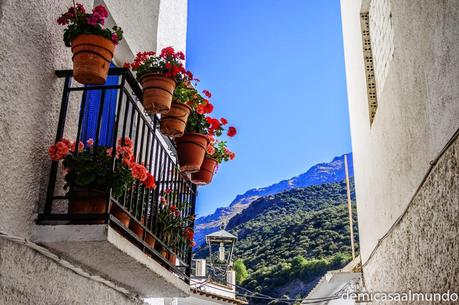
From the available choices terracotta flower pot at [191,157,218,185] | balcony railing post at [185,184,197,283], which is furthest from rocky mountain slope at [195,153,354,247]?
terracotta flower pot at [191,157,218,185]

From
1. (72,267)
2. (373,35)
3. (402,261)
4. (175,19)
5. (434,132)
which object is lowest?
(72,267)

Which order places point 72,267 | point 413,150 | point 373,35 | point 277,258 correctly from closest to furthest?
1. point 72,267
2. point 413,150
3. point 373,35
4. point 277,258

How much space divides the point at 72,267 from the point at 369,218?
5.69 metres

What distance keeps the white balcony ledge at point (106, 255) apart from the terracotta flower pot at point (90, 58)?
1225 mm

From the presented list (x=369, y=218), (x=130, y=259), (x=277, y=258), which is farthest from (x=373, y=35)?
(x=277, y=258)

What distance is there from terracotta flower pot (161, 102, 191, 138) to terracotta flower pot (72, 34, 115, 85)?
48.5 inches

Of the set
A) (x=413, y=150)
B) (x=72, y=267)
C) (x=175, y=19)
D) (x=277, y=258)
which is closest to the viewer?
(x=72, y=267)

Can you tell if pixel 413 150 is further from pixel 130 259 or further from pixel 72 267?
pixel 72 267

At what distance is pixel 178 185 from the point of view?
274 inches

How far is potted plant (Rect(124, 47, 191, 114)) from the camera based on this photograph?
551 centimetres

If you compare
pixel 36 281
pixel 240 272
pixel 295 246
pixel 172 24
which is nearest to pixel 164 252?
pixel 36 281

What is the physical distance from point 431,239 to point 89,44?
3524 millimetres

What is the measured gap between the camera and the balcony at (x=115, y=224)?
4.46 metres

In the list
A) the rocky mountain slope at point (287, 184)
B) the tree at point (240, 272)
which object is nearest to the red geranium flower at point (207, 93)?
the tree at point (240, 272)
